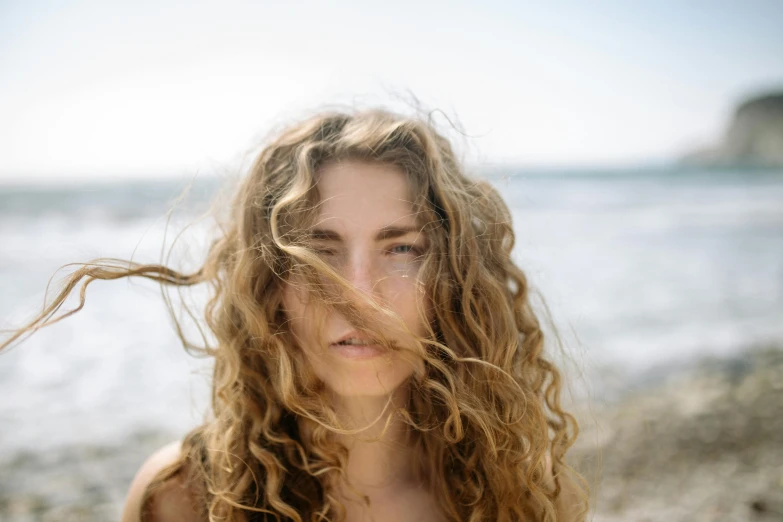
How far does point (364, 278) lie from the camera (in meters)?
1.67

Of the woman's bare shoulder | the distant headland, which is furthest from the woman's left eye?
the distant headland

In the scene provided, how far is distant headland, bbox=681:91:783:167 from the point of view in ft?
138

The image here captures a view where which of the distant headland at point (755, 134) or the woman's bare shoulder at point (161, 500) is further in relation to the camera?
the distant headland at point (755, 134)

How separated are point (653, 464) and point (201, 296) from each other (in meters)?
3.28

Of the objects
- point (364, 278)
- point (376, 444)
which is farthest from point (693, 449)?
point (364, 278)

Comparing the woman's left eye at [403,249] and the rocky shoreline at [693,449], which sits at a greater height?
the woman's left eye at [403,249]

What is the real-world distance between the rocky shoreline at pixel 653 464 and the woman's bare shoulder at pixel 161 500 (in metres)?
1.86

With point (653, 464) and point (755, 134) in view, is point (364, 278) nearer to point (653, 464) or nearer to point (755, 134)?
point (653, 464)

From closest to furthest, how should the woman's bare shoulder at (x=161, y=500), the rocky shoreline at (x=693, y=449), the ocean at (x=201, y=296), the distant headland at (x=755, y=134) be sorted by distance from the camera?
the woman's bare shoulder at (x=161, y=500)
the rocky shoreline at (x=693, y=449)
the ocean at (x=201, y=296)
the distant headland at (x=755, y=134)

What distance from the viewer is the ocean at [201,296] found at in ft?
14.4

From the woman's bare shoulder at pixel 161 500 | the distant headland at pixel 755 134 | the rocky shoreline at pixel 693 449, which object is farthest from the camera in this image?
the distant headland at pixel 755 134

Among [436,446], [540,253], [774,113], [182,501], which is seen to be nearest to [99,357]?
[182,501]

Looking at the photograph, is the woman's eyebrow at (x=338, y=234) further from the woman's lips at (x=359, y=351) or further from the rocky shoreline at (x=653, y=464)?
the rocky shoreline at (x=653, y=464)

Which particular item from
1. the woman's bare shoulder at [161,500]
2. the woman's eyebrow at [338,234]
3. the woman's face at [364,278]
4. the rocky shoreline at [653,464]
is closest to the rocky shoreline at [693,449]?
the rocky shoreline at [653,464]
